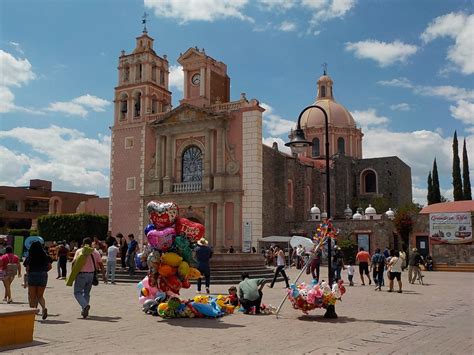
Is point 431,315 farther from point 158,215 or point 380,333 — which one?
point 158,215

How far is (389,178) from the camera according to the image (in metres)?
47.6

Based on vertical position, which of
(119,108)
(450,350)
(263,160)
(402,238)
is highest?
(119,108)

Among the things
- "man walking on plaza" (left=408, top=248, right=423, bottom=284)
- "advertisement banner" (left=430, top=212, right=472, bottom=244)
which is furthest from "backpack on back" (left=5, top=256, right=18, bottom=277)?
"advertisement banner" (left=430, top=212, right=472, bottom=244)

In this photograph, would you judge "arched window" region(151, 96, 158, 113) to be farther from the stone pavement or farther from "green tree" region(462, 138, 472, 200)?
the stone pavement

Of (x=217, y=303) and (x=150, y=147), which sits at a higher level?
(x=150, y=147)

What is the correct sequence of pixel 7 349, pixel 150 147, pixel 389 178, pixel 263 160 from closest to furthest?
pixel 7 349 < pixel 263 160 < pixel 150 147 < pixel 389 178

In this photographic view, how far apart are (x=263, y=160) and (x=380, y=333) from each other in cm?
2629

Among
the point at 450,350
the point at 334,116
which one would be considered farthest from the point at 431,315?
the point at 334,116

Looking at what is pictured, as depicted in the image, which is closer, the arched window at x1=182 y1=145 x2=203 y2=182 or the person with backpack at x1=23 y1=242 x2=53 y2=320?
the person with backpack at x1=23 y1=242 x2=53 y2=320

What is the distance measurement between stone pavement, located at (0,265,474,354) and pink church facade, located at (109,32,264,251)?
20.3 metres

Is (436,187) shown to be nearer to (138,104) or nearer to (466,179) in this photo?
(466,179)

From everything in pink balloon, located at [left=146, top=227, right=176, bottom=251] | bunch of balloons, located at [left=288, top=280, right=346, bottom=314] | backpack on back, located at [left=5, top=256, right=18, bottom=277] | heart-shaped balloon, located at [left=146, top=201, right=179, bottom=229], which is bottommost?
bunch of balloons, located at [left=288, top=280, right=346, bottom=314]

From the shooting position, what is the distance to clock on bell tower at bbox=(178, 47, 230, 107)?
35938 millimetres

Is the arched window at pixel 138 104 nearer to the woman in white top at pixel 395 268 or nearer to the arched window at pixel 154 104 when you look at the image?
the arched window at pixel 154 104
